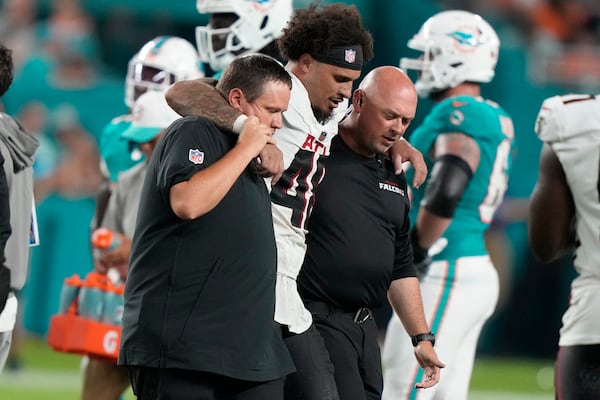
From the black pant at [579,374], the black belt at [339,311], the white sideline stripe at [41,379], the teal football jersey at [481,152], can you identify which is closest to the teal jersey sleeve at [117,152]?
the teal football jersey at [481,152]

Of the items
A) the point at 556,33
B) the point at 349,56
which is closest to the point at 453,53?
the point at 349,56

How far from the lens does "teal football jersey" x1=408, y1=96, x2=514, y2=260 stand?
20.0 ft

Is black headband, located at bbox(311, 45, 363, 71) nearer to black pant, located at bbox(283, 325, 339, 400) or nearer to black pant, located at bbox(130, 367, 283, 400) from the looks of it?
black pant, located at bbox(283, 325, 339, 400)

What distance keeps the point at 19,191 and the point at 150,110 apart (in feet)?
5.44

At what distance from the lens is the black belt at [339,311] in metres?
4.97

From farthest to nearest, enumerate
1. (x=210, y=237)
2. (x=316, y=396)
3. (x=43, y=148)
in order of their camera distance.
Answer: (x=43, y=148) → (x=316, y=396) → (x=210, y=237)

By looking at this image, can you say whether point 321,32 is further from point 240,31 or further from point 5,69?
point 240,31

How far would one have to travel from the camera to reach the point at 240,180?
167 inches

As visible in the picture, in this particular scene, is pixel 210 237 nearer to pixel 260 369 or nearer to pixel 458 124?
pixel 260 369

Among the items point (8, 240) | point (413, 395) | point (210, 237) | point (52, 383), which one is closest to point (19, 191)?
Answer: point (8, 240)

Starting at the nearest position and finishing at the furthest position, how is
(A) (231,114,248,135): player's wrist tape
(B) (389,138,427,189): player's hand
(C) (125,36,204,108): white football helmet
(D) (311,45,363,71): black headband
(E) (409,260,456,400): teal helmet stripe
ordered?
(A) (231,114,248,135): player's wrist tape → (D) (311,45,363,71): black headband → (B) (389,138,427,189): player's hand → (E) (409,260,456,400): teal helmet stripe → (C) (125,36,204,108): white football helmet

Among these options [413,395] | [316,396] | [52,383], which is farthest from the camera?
[52,383]

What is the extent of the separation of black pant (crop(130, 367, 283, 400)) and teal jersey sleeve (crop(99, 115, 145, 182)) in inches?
89.3

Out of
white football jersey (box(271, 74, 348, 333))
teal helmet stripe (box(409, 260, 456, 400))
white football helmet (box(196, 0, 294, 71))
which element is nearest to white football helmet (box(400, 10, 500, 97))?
white football helmet (box(196, 0, 294, 71))
